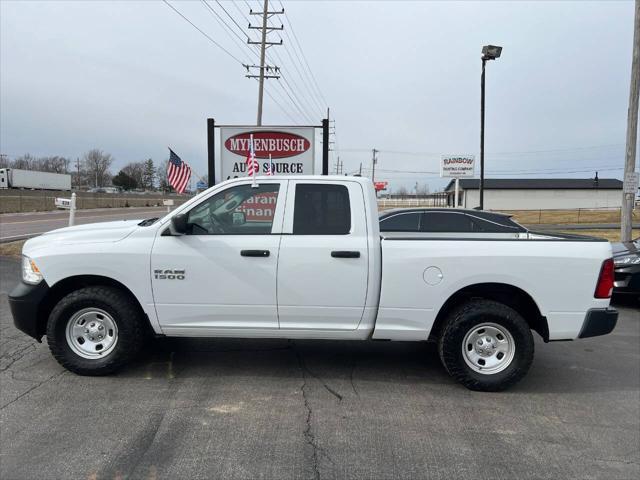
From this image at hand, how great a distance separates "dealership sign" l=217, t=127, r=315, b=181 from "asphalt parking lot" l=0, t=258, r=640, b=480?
6746 millimetres

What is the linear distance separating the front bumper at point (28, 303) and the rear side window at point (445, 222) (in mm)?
7732

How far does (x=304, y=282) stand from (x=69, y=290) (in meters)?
2.26

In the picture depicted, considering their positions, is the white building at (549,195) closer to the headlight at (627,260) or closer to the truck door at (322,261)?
the headlight at (627,260)

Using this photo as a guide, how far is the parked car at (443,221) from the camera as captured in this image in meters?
10.5

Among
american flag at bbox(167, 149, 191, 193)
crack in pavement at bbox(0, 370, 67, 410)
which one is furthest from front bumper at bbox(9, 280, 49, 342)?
american flag at bbox(167, 149, 191, 193)

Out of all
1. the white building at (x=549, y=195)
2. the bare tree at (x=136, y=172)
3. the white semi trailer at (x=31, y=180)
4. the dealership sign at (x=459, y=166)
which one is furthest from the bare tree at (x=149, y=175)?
the dealership sign at (x=459, y=166)

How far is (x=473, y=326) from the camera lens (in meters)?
4.33

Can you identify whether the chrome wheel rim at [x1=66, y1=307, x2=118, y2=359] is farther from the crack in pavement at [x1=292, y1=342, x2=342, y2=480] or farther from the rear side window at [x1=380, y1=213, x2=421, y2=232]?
the rear side window at [x1=380, y1=213, x2=421, y2=232]

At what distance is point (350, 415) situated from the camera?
3852 mm

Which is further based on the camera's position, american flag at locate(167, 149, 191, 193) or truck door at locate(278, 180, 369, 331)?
american flag at locate(167, 149, 191, 193)

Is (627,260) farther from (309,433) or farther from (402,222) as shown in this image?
(309,433)

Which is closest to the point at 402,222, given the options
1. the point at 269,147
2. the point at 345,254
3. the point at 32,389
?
the point at 269,147

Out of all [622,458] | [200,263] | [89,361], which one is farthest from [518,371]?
[89,361]

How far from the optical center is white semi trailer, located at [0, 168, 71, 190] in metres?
60.6
